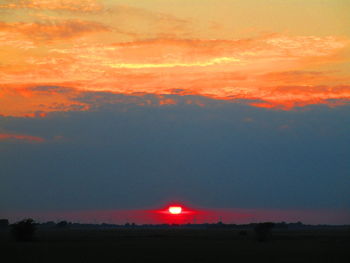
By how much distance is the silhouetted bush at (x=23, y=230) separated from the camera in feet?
293

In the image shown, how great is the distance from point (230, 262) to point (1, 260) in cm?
1854

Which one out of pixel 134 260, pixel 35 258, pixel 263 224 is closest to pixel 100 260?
pixel 134 260

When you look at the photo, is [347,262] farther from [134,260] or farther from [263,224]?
[263,224]

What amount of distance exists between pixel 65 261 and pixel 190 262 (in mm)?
9802

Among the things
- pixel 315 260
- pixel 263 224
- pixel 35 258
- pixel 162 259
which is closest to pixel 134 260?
pixel 162 259

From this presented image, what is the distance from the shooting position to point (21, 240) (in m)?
88.4

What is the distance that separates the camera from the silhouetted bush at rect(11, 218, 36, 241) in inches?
3511

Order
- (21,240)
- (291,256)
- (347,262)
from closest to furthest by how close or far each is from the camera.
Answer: (347,262), (291,256), (21,240)

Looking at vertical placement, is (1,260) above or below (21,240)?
below

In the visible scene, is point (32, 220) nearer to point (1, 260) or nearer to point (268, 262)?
point (1, 260)

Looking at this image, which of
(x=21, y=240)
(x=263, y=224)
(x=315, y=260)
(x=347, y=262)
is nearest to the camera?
(x=347, y=262)

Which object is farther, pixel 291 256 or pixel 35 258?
pixel 291 256

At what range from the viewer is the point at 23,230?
89.5 m

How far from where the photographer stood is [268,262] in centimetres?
4725
